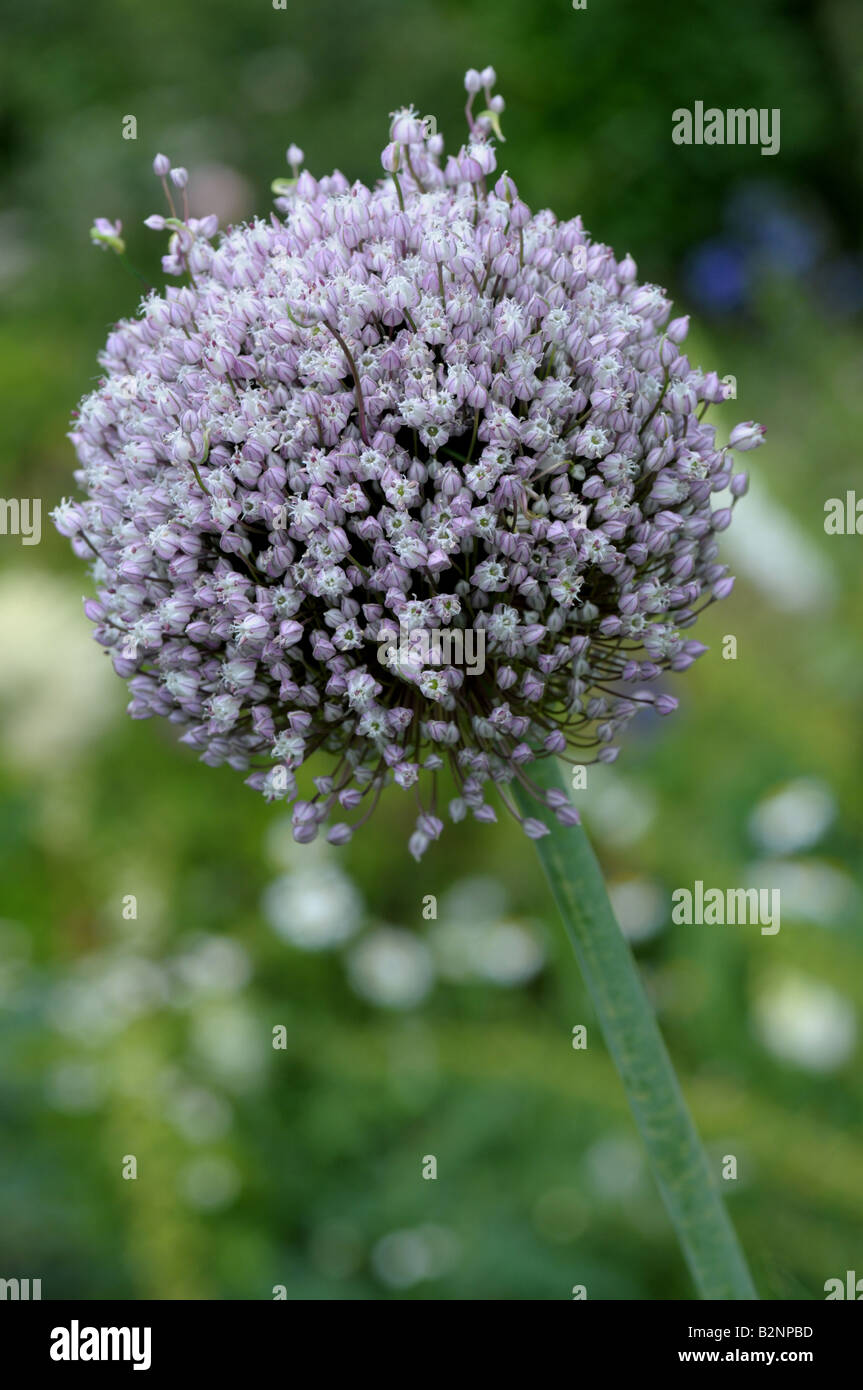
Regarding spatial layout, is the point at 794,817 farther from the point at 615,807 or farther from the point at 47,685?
the point at 47,685

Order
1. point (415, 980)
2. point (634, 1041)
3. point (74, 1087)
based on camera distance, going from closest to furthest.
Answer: point (634, 1041) < point (74, 1087) < point (415, 980)

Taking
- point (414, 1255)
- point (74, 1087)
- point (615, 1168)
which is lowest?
point (414, 1255)

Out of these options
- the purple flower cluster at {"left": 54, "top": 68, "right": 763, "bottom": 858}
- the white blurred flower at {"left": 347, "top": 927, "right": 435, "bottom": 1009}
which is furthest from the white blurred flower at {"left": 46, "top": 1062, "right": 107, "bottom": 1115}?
the purple flower cluster at {"left": 54, "top": 68, "right": 763, "bottom": 858}

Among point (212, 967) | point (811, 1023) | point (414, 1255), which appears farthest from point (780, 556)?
point (414, 1255)

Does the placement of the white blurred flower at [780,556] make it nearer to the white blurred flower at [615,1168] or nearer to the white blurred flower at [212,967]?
the white blurred flower at [615,1168]

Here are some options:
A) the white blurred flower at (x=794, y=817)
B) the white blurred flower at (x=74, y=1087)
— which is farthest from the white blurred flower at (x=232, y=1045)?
the white blurred flower at (x=794, y=817)

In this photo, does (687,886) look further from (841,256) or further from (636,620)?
(841,256)

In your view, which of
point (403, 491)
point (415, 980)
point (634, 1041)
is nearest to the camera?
point (403, 491)
